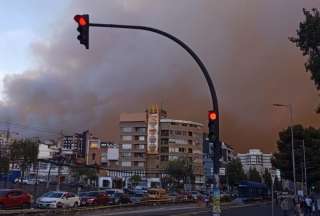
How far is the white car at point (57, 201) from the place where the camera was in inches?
1887

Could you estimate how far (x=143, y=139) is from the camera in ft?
520

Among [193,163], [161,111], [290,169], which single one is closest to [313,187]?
[290,169]

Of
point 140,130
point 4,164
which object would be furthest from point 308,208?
point 140,130

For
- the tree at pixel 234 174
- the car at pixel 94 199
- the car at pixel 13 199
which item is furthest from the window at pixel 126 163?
the car at pixel 13 199

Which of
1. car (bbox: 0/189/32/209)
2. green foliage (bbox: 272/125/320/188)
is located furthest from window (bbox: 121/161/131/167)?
car (bbox: 0/189/32/209)

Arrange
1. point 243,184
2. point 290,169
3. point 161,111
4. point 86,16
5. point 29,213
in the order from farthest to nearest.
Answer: point 161,111 → point 243,184 → point 290,169 → point 29,213 → point 86,16

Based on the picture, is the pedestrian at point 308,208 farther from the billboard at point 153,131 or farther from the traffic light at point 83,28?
the billboard at point 153,131

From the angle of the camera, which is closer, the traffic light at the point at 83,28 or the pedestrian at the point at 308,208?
the traffic light at the point at 83,28

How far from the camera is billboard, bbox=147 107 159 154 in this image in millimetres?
153750

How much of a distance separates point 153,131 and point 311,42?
133252mm

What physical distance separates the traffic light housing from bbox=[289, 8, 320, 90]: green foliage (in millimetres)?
5327

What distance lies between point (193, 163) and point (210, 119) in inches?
5476

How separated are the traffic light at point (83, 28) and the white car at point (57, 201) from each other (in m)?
33.8

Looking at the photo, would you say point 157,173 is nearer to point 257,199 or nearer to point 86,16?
point 257,199
